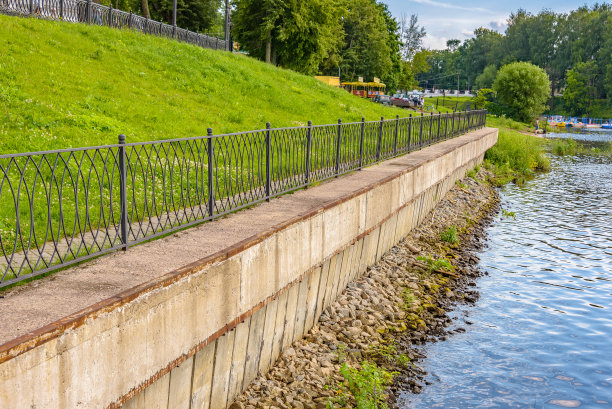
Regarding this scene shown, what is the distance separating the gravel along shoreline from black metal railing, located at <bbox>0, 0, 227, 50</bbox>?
1599 cm

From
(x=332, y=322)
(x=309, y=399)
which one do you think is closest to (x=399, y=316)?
(x=332, y=322)

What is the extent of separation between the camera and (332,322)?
897cm

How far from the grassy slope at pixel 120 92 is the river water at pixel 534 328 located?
26.7 feet

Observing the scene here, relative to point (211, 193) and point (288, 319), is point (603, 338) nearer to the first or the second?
point (288, 319)

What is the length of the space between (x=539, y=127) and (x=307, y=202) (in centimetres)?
7655

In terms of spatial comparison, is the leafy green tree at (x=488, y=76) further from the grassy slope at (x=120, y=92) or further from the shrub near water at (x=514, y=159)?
the grassy slope at (x=120, y=92)

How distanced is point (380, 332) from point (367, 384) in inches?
79.0

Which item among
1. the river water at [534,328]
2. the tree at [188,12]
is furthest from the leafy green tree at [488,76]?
the river water at [534,328]

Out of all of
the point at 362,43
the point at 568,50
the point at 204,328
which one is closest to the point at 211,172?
the point at 204,328

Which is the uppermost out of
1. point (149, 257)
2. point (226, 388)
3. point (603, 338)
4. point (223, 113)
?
point (223, 113)

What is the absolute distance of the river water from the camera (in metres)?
8.15

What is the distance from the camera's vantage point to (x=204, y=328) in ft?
17.9

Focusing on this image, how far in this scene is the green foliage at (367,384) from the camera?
689 centimetres

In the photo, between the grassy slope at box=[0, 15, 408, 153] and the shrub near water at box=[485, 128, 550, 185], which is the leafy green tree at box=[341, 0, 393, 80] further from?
the grassy slope at box=[0, 15, 408, 153]
